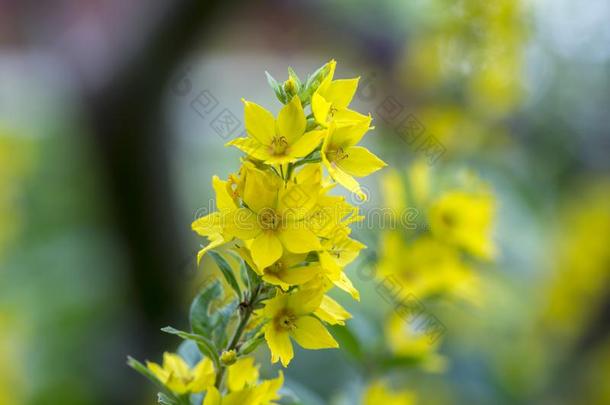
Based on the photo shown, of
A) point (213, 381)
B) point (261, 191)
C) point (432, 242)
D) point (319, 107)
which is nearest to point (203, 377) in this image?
point (213, 381)

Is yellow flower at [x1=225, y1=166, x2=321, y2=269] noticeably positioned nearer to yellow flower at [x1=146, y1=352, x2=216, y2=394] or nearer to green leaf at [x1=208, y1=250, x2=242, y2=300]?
green leaf at [x1=208, y1=250, x2=242, y2=300]

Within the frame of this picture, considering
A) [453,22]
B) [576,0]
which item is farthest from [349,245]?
[576,0]

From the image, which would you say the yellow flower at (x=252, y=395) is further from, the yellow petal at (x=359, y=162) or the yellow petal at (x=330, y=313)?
the yellow petal at (x=359, y=162)

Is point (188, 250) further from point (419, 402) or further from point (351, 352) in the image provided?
point (351, 352)

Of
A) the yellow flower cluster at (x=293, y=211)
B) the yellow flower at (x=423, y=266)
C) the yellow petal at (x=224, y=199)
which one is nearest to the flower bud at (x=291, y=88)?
the yellow flower cluster at (x=293, y=211)

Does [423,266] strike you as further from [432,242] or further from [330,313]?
[330,313]
